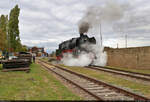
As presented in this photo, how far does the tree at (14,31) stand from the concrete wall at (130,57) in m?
19.9

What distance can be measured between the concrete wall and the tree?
1990cm

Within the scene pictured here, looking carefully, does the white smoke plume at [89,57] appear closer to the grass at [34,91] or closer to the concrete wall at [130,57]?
the concrete wall at [130,57]

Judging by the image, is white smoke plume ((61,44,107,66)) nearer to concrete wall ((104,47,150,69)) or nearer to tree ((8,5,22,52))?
concrete wall ((104,47,150,69))

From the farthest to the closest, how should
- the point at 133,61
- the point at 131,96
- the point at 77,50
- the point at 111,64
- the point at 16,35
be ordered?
the point at 16,35
the point at 111,64
the point at 77,50
the point at 133,61
the point at 131,96

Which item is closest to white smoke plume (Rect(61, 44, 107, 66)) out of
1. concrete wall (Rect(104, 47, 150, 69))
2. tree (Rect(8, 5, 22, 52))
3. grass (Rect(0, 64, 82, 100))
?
concrete wall (Rect(104, 47, 150, 69))

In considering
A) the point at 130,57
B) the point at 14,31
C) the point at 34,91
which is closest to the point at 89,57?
the point at 130,57

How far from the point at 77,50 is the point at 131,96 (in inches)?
498

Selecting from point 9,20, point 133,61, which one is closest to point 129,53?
point 133,61

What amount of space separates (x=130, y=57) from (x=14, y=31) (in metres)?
24.5

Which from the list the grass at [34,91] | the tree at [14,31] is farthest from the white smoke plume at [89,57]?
the tree at [14,31]

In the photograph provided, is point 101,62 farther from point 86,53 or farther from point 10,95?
point 10,95

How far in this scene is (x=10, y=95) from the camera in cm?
594

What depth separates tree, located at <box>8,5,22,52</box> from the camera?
31.6m

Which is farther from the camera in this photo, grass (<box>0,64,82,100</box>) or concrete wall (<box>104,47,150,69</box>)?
concrete wall (<box>104,47,150,69</box>)
